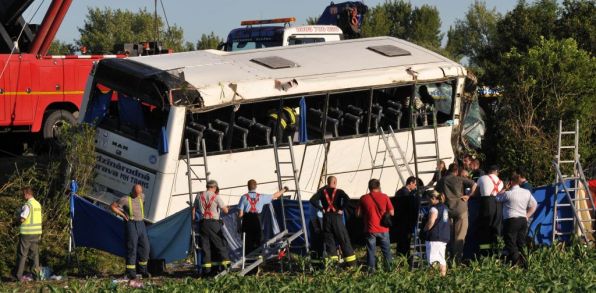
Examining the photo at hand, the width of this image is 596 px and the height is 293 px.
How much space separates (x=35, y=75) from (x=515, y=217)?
35.6 feet

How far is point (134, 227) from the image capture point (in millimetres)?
20375

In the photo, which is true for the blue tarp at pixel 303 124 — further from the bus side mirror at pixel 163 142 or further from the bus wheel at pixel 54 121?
the bus wheel at pixel 54 121

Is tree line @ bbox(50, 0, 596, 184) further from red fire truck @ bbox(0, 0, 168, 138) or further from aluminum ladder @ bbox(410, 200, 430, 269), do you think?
aluminum ladder @ bbox(410, 200, 430, 269)

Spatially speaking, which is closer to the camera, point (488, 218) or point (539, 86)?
point (488, 218)

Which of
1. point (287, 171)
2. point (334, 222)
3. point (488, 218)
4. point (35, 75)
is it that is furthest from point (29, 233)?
point (488, 218)

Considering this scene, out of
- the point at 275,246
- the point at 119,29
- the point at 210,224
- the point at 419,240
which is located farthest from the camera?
the point at 119,29

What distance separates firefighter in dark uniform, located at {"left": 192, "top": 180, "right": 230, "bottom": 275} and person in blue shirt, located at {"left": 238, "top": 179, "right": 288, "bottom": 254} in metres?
0.49

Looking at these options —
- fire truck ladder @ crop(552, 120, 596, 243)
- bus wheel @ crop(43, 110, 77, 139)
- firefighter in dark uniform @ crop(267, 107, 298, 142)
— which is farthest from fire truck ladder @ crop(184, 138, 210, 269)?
bus wheel @ crop(43, 110, 77, 139)

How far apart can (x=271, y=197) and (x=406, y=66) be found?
4560mm

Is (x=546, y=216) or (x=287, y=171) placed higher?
(x=287, y=171)

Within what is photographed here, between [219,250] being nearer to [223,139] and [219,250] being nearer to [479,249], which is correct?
[223,139]

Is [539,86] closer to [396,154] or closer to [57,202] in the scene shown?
[396,154]

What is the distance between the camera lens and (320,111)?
76.2 feet

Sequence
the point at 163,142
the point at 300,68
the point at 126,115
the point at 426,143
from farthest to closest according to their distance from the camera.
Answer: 1. the point at 426,143
2. the point at 300,68
3. the point at 126,115
4. the point at 163,142
